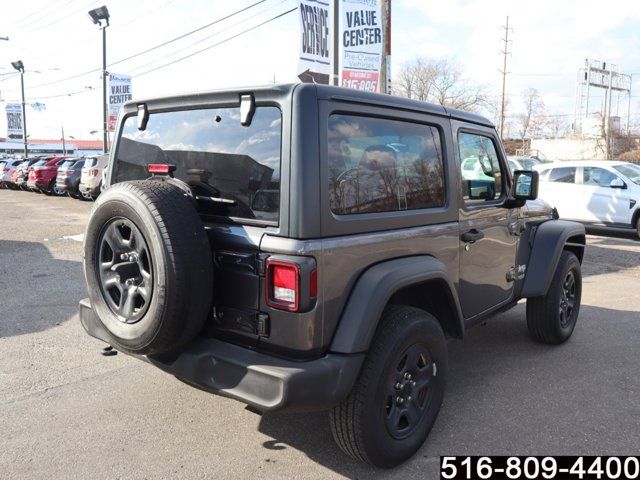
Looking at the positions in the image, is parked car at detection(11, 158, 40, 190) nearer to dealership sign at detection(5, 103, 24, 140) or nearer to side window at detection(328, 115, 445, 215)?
dealership sign at detection(5, 103, 24, 140)

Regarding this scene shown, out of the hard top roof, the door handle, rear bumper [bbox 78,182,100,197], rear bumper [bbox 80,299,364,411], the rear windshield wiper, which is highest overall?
the hard top roof

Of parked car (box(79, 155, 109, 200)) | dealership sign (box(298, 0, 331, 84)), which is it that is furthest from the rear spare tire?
parked car (box(79, 155, 109, 200))

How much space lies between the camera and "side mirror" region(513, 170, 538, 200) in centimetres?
412

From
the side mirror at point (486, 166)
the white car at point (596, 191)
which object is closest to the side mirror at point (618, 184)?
the white car at point (596, 191)

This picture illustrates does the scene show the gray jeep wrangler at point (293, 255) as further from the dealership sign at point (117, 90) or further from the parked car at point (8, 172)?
the parked car at point (8, 172)

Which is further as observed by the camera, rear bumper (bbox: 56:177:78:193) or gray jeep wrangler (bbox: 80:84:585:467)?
rear bumper (bbox: 56:177:78:193)

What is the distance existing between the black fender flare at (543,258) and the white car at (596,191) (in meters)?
8.16

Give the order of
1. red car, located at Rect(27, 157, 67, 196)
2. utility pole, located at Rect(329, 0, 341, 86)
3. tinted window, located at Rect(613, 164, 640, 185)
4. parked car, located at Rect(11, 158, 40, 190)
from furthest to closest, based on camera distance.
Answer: parked car, located at Rect(11, 158, 40, 190)
red car, located at Rect(27, 157, 67, 196)
tinted window, located at Rect(613, 164, 640, 185)
utility pole, located at Rect(329, 0, 341, 86)

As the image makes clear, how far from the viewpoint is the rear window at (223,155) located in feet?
8.86

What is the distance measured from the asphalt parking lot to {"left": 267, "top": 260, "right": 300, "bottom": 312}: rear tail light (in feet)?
3.29

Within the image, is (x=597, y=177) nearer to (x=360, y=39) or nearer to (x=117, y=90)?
(x=360, y=39)

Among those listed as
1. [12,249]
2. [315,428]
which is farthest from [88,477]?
[12,249]

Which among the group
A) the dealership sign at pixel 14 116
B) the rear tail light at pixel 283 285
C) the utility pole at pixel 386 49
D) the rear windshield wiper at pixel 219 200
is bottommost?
the rear tail light at pixel 283 285

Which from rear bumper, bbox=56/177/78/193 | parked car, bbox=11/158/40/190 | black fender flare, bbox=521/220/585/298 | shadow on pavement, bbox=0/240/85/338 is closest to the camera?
black fender flare, bbox=521/220/585/298
